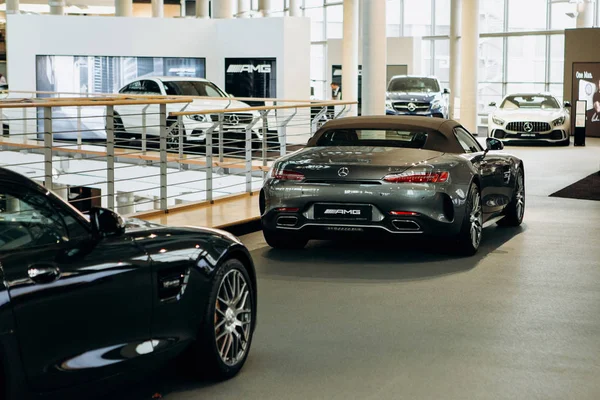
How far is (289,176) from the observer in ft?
29.0

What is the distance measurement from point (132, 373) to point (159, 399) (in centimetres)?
44

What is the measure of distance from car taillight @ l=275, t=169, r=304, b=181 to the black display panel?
2464 cm

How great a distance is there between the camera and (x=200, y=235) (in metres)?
4.97

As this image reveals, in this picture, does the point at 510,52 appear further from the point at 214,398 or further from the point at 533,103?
the point at 214,398

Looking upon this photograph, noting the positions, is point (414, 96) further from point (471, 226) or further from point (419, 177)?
point (419, 177)

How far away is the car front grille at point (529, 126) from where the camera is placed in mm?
26000

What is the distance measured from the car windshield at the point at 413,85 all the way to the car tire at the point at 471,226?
2308 cm

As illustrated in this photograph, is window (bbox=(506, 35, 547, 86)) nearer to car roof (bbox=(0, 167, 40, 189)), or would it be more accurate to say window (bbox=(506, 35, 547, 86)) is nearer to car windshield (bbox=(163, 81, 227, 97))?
car windshield (bbox=(163, 81, 227, 97))

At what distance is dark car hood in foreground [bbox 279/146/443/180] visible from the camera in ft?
28.1

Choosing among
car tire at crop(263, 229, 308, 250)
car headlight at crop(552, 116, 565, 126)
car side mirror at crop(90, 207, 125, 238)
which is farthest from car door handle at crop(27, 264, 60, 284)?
car headlight at crop(552, 116, 565, 126)

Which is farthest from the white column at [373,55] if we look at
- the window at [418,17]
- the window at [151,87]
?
the window at [418,17]

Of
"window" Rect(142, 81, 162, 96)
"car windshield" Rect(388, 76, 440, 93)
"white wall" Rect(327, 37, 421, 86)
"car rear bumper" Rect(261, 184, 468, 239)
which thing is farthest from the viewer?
"white wall" Rect(327, 37, 421, 86)

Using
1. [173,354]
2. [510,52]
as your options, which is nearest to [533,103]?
[510,52]

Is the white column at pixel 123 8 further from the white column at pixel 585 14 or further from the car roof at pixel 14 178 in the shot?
the car roof at pixel 14 178
